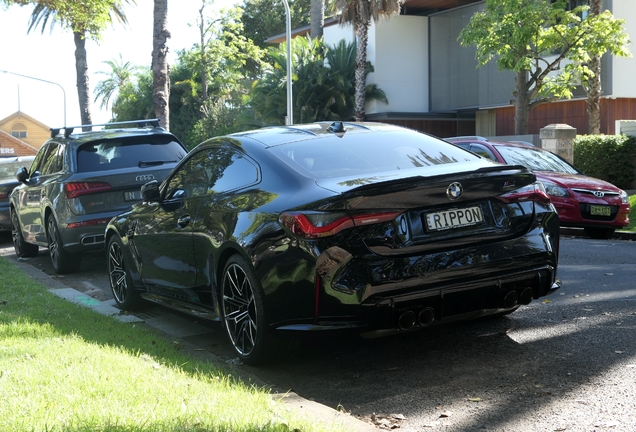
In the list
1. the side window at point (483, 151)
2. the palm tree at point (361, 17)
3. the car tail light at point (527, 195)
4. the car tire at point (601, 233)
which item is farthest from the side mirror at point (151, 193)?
the palm tree at point (361, 17)

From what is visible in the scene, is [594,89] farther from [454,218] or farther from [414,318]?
[414,318]

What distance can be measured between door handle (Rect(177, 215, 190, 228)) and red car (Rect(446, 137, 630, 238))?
7466 mm

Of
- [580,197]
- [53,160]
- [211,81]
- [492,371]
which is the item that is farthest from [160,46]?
[211,81]

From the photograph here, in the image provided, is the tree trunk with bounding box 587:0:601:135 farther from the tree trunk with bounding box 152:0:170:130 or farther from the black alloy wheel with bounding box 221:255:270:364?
the black alloy wheel with bounding box 221:255:270:364

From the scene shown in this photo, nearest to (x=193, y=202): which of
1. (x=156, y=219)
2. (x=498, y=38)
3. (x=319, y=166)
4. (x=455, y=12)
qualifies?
(x=156, y=219)

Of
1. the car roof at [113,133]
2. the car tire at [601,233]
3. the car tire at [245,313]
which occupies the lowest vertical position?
the car tire at [601,233]

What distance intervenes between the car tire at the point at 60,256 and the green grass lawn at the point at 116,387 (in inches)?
164

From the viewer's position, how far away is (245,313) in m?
5.81

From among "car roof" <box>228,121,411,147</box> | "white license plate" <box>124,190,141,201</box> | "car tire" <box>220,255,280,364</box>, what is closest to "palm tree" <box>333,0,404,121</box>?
"white license plate" <box>124,190,141,201</box>

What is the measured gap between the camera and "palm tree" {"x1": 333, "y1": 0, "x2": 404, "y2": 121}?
3794 centimetres

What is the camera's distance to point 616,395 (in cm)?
471

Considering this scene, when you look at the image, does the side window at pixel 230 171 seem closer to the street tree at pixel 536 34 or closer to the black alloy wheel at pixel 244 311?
the black alloy wheel at pixel 244 311

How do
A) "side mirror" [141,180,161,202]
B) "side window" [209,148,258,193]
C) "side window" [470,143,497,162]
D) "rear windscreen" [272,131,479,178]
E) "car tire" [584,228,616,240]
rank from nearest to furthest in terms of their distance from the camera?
"rear windscreen" [272,131,479,178], "side window" [209,148,258,193], "side mirror" [141,180,161,202], "side window" [470,143,497,162], "car tire" [584,228,616,240]

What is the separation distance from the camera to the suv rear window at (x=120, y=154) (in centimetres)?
1102
